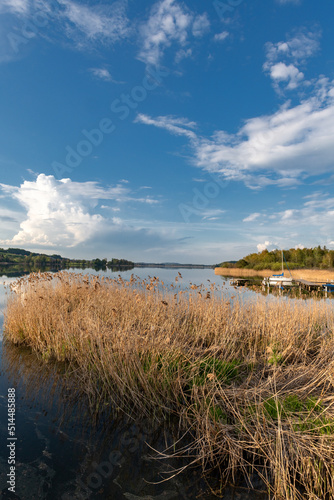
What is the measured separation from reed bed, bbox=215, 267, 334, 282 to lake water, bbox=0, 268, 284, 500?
39.3 m

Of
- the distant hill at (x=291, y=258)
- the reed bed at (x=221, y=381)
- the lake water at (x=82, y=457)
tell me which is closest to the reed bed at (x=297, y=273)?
the distant hill at (x=291, y=258)

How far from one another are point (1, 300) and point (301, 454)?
15.9m

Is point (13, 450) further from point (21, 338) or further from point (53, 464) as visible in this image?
point (21, 338)

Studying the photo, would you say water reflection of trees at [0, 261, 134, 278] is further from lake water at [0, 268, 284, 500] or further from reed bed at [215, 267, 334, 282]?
reed bed at [215, 267, 334, 282]

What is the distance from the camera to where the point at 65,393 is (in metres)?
5.45

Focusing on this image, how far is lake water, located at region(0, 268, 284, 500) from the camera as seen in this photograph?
3168 mm

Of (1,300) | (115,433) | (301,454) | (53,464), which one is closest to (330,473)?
(301,454)

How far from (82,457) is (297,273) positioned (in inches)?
1935

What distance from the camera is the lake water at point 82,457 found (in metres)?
3.17

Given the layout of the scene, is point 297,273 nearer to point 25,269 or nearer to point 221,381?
point 221,381

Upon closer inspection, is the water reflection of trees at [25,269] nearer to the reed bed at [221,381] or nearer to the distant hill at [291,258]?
the reed bed at [221,381]

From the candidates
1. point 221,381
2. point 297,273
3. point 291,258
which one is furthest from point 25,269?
point 221,381

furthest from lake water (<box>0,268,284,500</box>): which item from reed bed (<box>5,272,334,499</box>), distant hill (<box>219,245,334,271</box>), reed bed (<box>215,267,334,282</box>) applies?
distant hill (<box>219,245,334,271</box>)

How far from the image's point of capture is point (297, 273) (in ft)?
155
